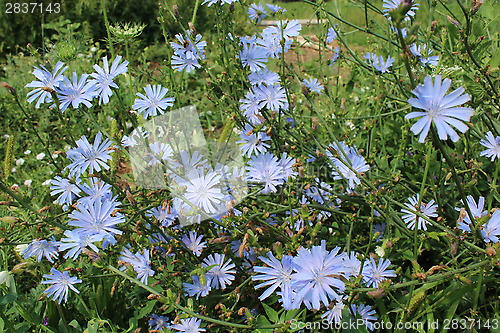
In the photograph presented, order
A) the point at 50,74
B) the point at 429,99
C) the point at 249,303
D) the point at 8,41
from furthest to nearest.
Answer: the point at 8,41 < the point at 249,303 < the point at 50,74 < the point at 429,99

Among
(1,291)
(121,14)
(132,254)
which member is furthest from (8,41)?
(132,254)

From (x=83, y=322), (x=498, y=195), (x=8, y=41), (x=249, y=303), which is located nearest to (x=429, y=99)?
(x=498, y=195)

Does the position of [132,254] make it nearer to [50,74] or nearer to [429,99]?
[50,74]

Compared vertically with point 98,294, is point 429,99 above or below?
above

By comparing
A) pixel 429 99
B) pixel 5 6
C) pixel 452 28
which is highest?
pixel 5 6

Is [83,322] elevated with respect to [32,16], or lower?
lower

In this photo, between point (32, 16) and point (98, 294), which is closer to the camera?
point (98, 294)

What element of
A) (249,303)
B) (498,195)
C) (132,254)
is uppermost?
(498,195)

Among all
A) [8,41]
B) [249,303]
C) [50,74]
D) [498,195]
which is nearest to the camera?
[50,74]

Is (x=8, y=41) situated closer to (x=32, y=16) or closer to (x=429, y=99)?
(x=32, y=16)
